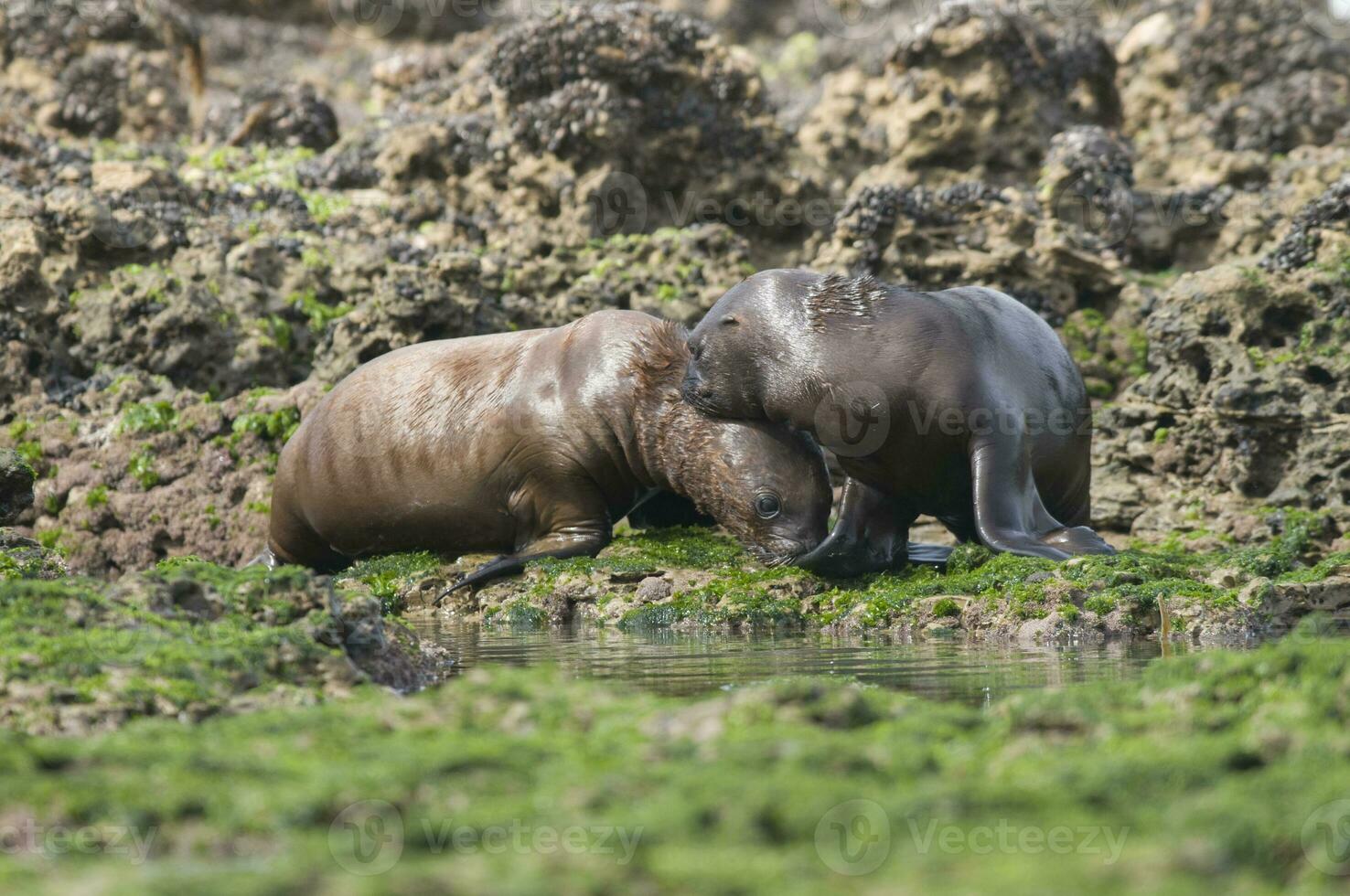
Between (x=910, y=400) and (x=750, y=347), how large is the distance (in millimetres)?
1023

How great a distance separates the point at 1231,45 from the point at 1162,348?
9664mm

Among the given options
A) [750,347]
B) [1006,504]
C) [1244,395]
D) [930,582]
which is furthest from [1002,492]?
[1244,395]

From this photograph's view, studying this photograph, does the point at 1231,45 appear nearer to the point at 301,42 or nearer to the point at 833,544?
the point at 833,544

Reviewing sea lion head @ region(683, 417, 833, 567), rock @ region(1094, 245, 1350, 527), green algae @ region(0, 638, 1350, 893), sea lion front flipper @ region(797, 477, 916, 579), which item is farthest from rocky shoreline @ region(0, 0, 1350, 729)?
green algae @ region(0, 638, 1350, 893)

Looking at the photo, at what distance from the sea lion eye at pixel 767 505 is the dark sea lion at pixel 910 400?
46 cm

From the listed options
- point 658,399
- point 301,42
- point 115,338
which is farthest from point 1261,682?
point 301,42

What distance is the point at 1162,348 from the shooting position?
11.5 meters

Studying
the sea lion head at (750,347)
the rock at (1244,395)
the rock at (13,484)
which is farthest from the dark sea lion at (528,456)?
the rock at (1244,395)

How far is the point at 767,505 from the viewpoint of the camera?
9.07m

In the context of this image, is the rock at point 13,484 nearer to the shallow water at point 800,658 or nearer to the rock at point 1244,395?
the shallow water at point 800,658

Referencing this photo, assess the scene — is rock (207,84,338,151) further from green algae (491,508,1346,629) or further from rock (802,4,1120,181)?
green algae (491,508,1346,629)

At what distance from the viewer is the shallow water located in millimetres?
5395

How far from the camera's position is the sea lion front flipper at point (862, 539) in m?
8.59

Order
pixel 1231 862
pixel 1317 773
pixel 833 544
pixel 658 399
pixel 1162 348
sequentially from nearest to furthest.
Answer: pixel 1231 862 < pixel 1317 773 < pixel 833 544 < pixel 658 399 < pixel 1162 348
